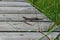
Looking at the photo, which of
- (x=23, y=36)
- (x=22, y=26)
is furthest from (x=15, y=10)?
(x=23, y=36)

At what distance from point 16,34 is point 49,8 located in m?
0.46

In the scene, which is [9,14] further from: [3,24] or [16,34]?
[16,34]

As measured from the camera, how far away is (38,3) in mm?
1340

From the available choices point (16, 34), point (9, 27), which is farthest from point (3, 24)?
point (16, 34)

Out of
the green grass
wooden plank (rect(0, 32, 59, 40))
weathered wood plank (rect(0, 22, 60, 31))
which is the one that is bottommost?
wooden plank (rect(0, 32, 59, 40))

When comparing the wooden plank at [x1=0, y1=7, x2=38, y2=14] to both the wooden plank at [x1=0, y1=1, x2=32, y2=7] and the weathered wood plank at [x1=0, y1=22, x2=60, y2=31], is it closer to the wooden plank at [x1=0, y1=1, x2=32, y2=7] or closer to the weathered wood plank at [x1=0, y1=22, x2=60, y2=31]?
the wooden plank at [x1=0, y1=1, x2=32, y2=7]

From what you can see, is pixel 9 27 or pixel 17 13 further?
pixel 17 13

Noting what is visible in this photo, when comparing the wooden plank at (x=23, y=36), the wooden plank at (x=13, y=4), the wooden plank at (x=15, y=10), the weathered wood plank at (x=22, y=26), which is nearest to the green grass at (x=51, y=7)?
the wooden plank at (x=23, y=36)

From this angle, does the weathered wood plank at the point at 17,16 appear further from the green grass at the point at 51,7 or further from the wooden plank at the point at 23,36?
the green grass at the point at 51,7

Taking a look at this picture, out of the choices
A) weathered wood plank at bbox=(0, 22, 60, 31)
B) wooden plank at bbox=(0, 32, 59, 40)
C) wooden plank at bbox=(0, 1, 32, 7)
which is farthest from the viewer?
wooden plank at bbox=(0, 1, 32, 7)

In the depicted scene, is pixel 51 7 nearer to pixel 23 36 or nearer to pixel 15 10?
pixel 23 36

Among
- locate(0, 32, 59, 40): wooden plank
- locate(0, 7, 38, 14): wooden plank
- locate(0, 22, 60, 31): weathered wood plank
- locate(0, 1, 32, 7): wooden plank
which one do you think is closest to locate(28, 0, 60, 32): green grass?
locate(0, 32, 59, 40): wooden plank

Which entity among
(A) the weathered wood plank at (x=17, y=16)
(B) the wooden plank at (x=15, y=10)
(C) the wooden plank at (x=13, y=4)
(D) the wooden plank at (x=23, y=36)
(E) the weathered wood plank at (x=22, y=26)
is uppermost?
(C) the wooden plank at (x=13, y=4)

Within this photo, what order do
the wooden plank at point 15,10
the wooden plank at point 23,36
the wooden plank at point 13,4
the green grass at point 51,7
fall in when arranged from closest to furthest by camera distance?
the green grass at point 51,7, the wooden plank at point 23,36, the wooden plank at point 15,10, the wooden plank at point 13,4
